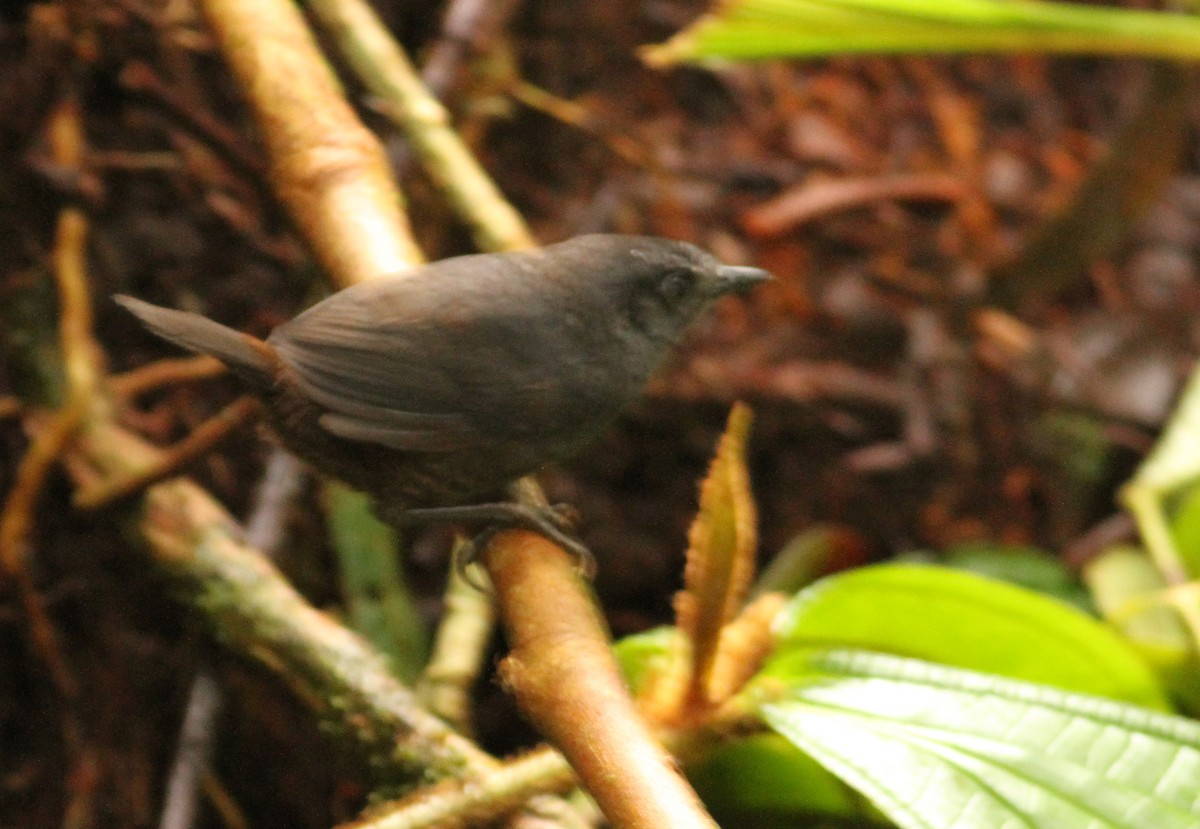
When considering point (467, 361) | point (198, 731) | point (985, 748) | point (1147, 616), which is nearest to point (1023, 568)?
point (1147, 616)

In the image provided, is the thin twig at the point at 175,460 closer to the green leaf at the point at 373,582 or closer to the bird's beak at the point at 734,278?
the green leaf at the point at 373,582

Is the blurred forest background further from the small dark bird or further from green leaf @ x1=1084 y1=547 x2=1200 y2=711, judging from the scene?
green leaf @ x1=1084 y1=547 x2=1200 y2=711

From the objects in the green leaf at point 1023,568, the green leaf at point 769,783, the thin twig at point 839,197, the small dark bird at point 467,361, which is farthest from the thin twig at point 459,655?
the thin twig at point 839,197

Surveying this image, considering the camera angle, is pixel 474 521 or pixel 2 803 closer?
pixel 474 521

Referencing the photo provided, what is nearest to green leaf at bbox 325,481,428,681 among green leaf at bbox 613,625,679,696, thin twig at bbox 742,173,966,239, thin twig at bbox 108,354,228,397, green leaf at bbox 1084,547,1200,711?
thin twig at bbox 108,354,228,397

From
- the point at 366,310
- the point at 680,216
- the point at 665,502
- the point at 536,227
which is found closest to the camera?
the point at 366,310

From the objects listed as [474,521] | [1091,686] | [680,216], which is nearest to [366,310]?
[474,521]

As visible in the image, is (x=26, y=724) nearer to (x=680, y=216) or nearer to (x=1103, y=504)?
(x=680, y=216)
